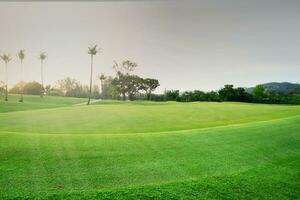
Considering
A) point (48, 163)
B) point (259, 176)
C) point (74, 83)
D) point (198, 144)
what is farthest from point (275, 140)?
point (74, 83)

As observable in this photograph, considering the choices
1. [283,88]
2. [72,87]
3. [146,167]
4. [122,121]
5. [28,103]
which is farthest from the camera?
[283,88]

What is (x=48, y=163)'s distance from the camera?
794 centimetres

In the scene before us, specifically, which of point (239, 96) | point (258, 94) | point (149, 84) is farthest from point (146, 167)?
point (149, 84)

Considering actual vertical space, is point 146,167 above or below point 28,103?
below

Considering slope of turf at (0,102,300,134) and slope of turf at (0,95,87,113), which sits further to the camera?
slope of turf at (0,95,87,113)

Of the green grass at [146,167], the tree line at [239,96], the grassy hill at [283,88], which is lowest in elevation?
the green grass at [146,167]

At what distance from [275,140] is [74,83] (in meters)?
130

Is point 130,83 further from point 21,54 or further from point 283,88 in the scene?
point 283,88

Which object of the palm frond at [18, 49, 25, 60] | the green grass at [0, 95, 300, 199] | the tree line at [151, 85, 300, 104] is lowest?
the green grass at [0, 95, 300, 199]

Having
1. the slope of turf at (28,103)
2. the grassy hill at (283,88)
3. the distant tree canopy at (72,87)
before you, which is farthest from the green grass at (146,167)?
the distant tree canopy at (72,87)

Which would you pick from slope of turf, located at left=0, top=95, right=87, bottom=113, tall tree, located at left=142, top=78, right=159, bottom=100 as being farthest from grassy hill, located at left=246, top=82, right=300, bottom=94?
slope of turf, located at left=0, top=95, right=87, bottom=113

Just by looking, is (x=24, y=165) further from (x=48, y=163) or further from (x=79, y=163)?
(x=79, y=163)

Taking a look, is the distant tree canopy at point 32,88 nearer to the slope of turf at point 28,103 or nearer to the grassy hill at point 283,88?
the slope of turf at point 28,103

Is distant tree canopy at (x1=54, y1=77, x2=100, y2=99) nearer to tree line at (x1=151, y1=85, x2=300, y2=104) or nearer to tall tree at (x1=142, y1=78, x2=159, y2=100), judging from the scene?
tall tree at (x1=142, y1=78, x2=159, y2=100)
